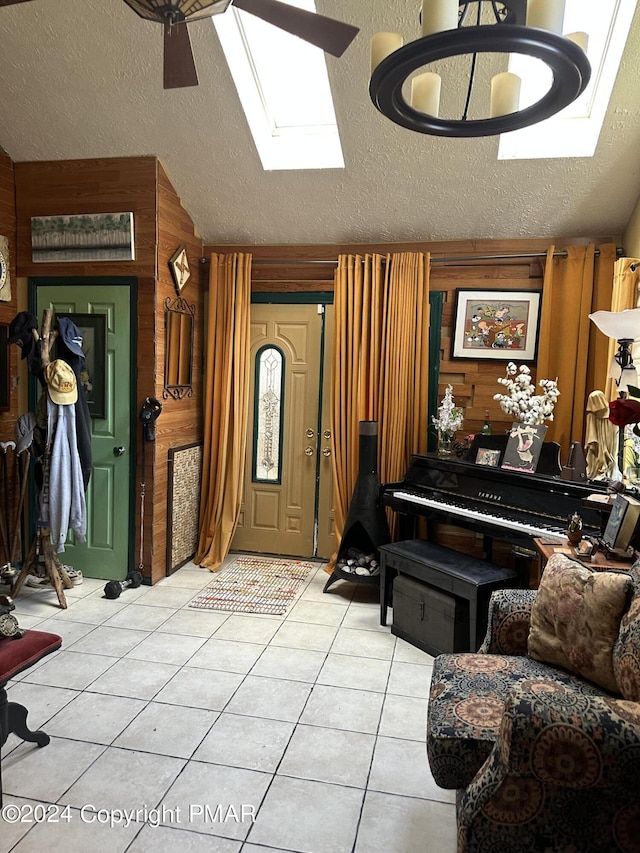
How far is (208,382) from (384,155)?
205cm

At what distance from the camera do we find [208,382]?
4594mm

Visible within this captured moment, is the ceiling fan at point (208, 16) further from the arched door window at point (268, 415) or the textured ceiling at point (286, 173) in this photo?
the arched door window at point (268, 415)

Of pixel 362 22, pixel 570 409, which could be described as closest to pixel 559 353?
pixel 570 409

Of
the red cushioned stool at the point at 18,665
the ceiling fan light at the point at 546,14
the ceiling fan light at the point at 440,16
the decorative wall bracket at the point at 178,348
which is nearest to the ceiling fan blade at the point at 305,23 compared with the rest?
the ceiling fan light at the point at 440,16

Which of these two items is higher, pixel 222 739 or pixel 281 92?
pixel 281 92

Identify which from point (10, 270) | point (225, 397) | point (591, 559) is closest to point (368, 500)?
point (225, 397)

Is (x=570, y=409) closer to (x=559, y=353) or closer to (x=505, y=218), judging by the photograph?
(x=559, y=353)

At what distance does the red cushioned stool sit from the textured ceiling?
2.98 m

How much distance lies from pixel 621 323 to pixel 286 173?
7.68 feet

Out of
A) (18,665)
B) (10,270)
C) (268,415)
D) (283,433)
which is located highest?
(10,270)

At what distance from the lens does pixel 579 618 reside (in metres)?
1.92

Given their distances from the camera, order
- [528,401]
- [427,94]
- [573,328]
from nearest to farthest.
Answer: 1. [427,94]
2. [528,401]
3. [573,328]

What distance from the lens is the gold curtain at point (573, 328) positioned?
Answer: 392cm

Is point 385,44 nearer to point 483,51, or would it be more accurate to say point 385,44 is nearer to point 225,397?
point 483,51
